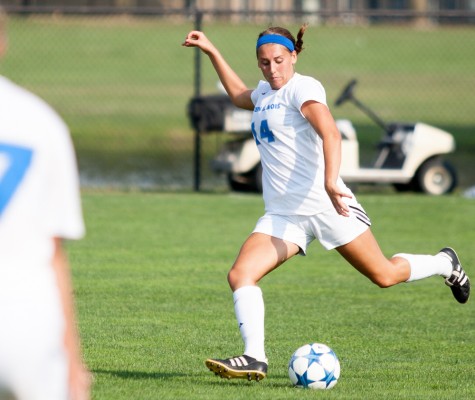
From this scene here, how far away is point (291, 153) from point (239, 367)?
1182 millimetres

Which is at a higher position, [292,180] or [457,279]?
[292,180]

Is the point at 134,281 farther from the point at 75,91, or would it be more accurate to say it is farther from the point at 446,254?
the point at 75,91

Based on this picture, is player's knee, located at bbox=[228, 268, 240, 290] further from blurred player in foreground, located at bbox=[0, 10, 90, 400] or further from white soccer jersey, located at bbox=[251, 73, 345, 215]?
blurred player in foreground, located at bbox=[0, 10, 90, 400]

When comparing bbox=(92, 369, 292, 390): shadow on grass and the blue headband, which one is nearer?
bbox=(92, 369, 292, 390): shadow on grass

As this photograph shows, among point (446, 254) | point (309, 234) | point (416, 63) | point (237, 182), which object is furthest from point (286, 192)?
point (416, 63)

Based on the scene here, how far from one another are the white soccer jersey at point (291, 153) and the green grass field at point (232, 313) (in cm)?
93

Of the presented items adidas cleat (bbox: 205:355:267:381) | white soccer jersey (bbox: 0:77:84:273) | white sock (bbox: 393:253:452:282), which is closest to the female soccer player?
adidas cleat (bbox: 205:355:267:381)

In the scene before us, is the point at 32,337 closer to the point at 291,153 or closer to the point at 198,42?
the point at 291,153

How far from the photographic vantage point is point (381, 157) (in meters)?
15.6

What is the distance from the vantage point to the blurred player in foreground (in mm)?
3152

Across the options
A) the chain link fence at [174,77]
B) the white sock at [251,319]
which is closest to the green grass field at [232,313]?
the white sock at [251,319]

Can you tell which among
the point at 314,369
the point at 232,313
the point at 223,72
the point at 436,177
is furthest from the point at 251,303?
the point at 436,177

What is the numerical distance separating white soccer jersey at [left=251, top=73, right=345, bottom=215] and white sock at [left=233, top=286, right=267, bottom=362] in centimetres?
55

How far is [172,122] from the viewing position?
26250mm
